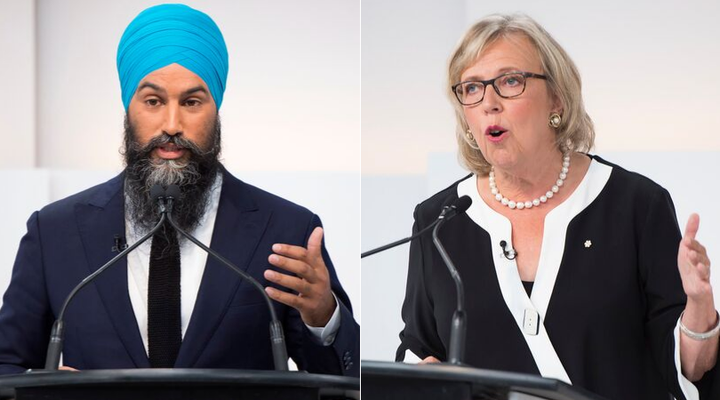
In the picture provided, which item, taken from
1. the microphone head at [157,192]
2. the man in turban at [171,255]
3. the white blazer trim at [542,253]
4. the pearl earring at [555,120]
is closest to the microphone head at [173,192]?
the microphone head at [157,192]

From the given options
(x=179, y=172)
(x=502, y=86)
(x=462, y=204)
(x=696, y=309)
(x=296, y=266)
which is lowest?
(x=696, y=309)

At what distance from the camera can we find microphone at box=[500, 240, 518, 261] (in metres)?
2.38

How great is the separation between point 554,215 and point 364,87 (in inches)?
26.5

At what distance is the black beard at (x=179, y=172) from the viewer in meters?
2.84

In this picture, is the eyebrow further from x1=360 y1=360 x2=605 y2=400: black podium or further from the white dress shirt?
x1=360 y1=360 x2=605 y2=400: black podium

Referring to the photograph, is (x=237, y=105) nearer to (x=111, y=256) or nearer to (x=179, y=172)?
(x=179, y=172)

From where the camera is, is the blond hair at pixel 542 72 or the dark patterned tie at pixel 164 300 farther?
the dark patterned tie at pixel 164 300

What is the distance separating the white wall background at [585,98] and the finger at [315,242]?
32cm

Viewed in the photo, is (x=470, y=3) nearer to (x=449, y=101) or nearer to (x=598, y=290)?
(x=449, y=101)

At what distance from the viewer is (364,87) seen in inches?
104

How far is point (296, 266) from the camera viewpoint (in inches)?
86.4

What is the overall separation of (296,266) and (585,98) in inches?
37.5

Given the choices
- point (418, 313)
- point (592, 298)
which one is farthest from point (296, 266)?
point (592, 298)

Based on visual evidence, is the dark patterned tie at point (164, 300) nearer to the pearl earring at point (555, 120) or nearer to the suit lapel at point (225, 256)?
the suit lapel at point (225, 256)
